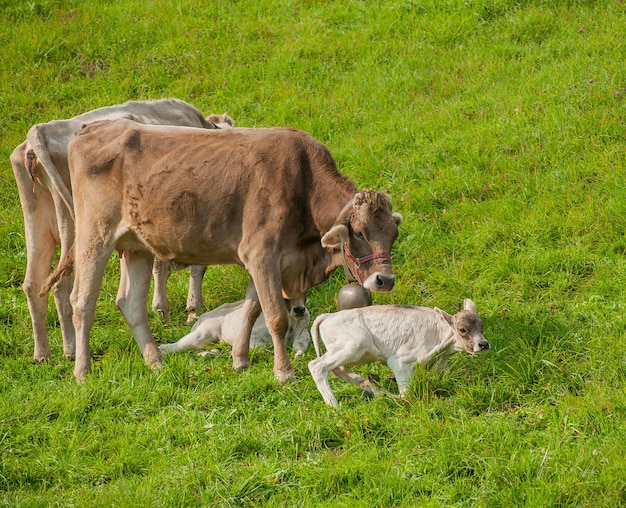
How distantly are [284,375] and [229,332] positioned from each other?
4.54 feet

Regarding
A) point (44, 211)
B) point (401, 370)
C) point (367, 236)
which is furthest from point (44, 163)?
point (401, 370)

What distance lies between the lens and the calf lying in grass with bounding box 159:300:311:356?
10.8 meters

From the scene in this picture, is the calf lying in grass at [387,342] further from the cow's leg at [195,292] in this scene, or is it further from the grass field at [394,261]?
the cow's leg at [195,292]

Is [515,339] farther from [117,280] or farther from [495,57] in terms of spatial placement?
[495,57]

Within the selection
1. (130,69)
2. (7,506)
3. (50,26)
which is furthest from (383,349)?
(50,26)

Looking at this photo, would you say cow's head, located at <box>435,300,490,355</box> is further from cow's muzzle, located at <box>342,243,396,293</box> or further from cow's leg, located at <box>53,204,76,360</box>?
cow's leg, located at <box>53,204,76,360</box>

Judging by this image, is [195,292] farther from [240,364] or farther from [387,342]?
[387,342]

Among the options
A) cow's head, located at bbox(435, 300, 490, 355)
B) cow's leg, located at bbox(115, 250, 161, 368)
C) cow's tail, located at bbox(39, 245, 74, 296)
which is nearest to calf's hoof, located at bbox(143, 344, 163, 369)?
cow's leg, located at bbox(115, 250, 161, 368)

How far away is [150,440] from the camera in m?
8.62

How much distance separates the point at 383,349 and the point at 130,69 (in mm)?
10385

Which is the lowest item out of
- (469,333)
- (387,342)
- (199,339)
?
(199,339)

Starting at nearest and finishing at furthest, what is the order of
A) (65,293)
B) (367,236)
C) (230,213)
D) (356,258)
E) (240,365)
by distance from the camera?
(367,236), (356,258), (230,213), (240,365), (65,293)

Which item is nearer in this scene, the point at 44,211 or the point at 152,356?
the point at 152,356

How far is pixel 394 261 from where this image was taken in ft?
40.2
